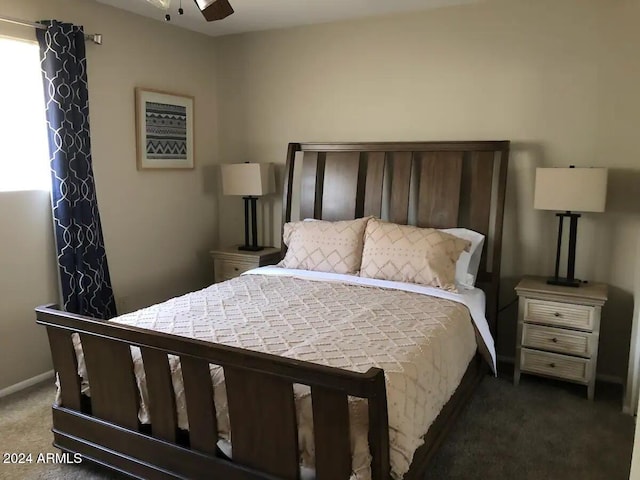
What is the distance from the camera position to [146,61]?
12.5 feet

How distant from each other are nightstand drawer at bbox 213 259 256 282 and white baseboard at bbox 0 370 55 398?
1367 mm

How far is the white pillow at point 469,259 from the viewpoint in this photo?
10.5 feet

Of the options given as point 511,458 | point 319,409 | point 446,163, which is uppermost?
point 446,163

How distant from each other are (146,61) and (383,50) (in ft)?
5.68

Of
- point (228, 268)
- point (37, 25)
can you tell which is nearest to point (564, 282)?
point (228, 268)

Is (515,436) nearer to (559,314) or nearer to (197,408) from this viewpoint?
(559,314)

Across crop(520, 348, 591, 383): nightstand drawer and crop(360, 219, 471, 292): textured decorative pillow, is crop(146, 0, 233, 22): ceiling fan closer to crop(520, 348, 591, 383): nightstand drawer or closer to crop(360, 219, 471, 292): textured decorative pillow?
crop(360, 219, 471, 292): textured decorative pillow

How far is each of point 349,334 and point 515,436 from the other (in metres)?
1.07

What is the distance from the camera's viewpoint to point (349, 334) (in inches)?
91.4

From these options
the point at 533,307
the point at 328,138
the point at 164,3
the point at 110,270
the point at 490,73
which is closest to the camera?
the point at 164,3

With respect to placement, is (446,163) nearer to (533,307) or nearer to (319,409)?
(533,307)

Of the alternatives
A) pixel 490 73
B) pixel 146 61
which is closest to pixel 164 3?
pixel 146 61

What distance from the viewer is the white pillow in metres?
3.20

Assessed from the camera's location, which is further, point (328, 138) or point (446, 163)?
point (328, 138)
